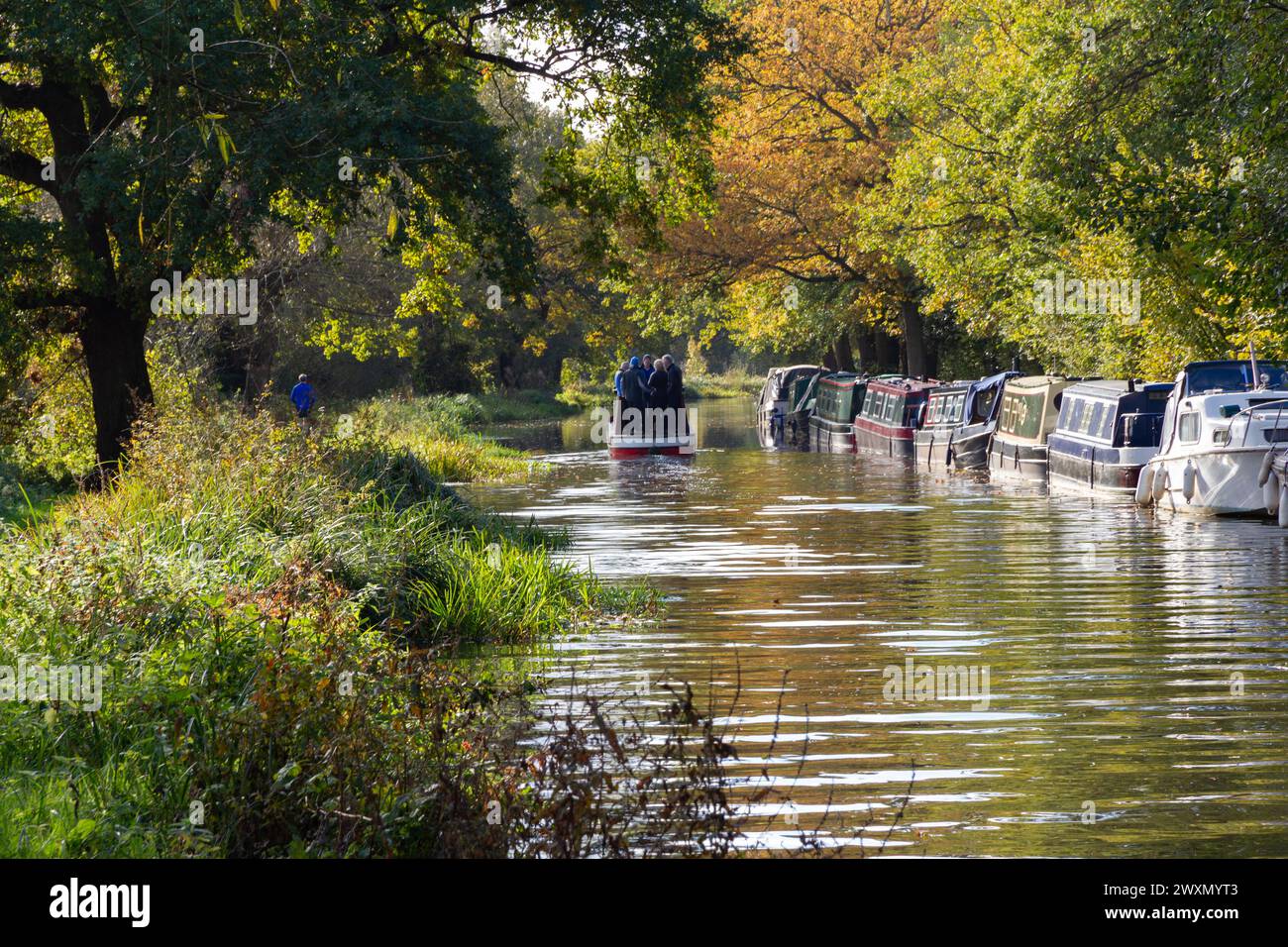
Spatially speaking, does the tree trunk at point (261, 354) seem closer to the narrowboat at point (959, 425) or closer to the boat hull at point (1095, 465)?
the narrowboat at point (959, 425)

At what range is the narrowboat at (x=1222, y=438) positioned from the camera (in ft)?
72.7

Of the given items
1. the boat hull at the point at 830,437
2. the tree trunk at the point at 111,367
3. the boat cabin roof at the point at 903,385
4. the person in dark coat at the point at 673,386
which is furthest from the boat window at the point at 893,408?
the tree trunk at the point at 111,367

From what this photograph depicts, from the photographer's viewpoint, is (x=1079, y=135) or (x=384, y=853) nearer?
(x=384, y=853)

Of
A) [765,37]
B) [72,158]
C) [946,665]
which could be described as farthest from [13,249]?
[765,37]

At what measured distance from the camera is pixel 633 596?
15.3 m

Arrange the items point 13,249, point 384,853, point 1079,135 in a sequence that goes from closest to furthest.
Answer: point 384,853
point 13,249
point 1079,135

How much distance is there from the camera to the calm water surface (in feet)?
24.6

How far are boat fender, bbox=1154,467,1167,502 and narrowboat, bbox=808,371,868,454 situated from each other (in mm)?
19477

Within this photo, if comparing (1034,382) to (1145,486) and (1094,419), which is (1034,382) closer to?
(1094,419)

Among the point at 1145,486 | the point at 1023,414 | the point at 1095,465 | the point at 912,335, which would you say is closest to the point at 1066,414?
the point at 1095,465

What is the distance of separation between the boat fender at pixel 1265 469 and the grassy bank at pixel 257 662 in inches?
438

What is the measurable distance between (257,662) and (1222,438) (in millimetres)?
17847
